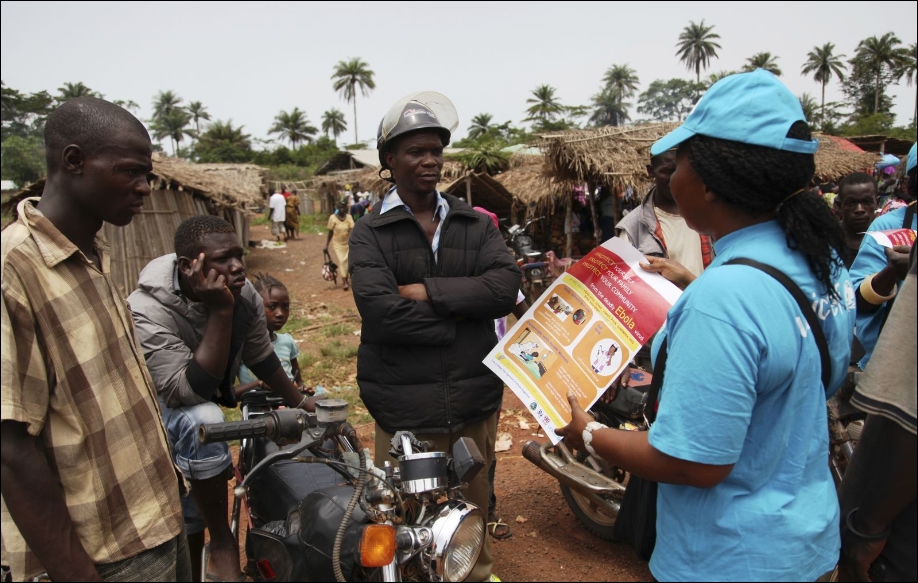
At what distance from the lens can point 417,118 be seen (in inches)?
107

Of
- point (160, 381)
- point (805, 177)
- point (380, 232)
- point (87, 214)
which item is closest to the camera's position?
point (805, 177)

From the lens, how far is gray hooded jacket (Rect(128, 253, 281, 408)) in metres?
2.17

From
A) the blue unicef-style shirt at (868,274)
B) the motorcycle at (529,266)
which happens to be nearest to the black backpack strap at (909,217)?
the blue unicef-style shirt at (868,274)

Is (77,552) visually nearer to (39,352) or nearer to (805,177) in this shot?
(39,352)

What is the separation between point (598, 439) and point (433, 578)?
1.88 feet

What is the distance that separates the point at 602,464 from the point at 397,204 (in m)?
1.97

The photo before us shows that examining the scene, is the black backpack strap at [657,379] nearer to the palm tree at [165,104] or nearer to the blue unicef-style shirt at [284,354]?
the blue unicef-style shirt at [284,354]

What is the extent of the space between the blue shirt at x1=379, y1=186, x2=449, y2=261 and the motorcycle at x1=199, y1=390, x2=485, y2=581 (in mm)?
1182

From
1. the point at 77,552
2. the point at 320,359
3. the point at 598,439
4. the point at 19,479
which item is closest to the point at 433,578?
the point at 598,439

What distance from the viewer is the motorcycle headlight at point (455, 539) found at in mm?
1538

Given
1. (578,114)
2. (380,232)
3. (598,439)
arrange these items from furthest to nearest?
1. (578,114)
2. (380,232)
3. (598,439)

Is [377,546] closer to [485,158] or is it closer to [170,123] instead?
[485,158]

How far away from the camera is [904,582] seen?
55.7 inches

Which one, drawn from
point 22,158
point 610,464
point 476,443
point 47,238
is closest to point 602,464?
point 610,464
